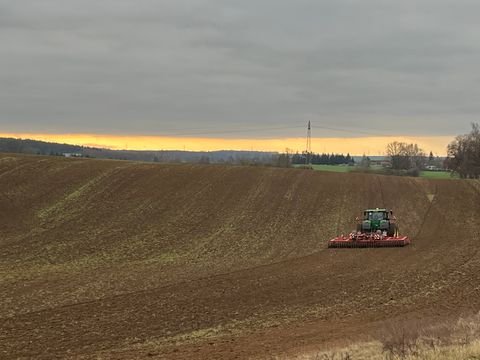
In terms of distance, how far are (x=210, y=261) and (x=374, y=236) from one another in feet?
31.4

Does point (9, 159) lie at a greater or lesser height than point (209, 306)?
greater

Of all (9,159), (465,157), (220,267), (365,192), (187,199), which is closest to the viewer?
(220,267)

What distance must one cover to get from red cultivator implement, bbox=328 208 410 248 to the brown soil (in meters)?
0.89

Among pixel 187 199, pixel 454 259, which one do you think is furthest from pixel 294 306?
pixel 187 199

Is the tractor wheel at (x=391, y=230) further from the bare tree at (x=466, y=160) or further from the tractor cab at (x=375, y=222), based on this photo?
the bare tree at (x=466, y=160)

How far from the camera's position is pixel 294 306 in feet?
55.5

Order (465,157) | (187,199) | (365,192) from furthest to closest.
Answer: (465,157) < (365,192) < (187,199)

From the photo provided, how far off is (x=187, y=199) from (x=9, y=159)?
63.0 ft

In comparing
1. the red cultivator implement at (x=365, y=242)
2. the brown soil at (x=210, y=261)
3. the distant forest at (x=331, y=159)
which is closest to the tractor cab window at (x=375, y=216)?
the brown soil at (x=210, y=261)

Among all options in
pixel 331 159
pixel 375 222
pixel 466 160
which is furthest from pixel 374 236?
pixel 331 159

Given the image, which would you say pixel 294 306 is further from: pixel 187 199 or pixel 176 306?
pixel 187 199

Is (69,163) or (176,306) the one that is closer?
(176,306)

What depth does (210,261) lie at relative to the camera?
24.8 m

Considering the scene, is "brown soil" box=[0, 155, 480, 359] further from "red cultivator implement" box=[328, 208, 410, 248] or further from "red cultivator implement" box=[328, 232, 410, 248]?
"red cultivator implement" box=[328, 208, 410, 248]
